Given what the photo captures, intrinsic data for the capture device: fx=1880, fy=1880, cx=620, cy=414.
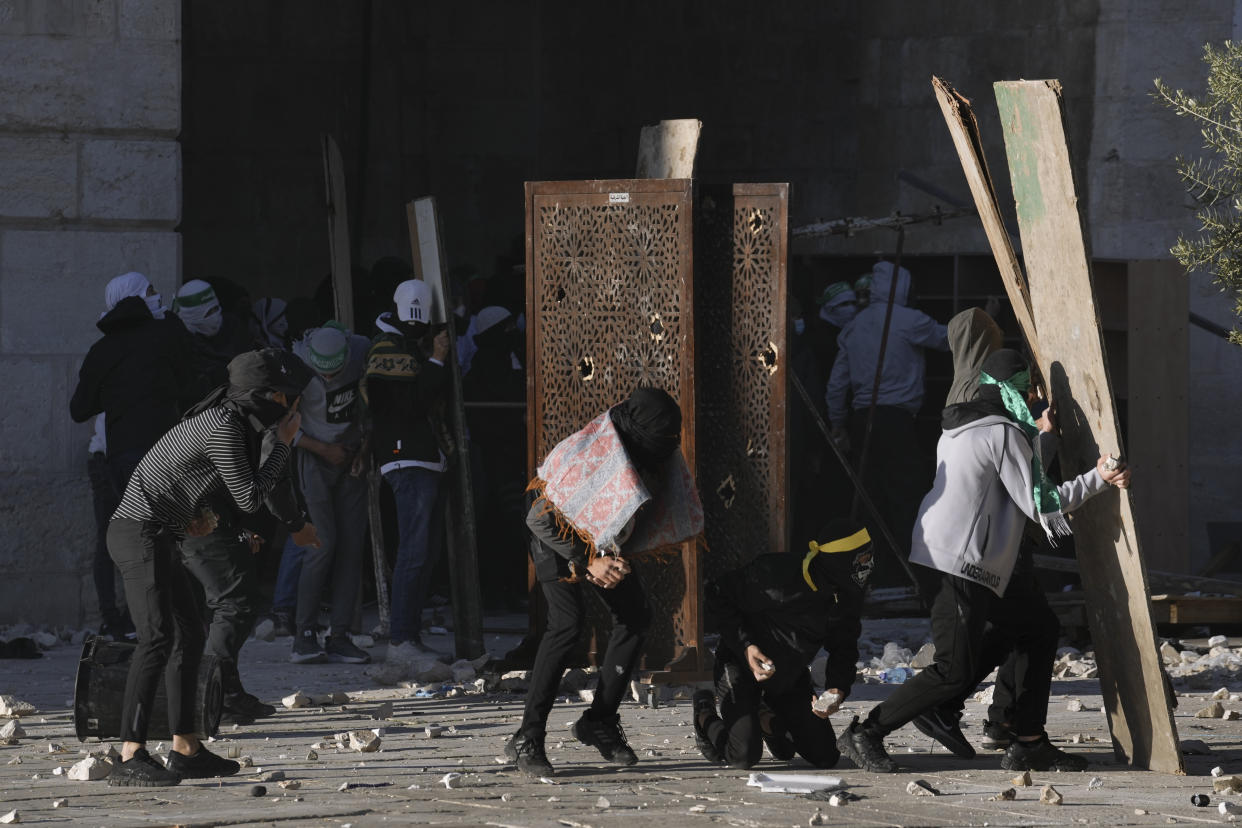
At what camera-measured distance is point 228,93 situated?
587 inches

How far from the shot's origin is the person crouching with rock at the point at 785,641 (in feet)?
20.1

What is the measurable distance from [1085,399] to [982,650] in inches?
35.5

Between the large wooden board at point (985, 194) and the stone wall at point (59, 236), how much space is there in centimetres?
506

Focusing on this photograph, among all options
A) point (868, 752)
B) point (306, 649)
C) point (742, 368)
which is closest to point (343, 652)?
point (306, 649)

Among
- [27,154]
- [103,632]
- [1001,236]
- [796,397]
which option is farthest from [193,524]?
[796,397]

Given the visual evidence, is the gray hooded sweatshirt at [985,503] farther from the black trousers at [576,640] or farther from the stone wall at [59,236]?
the stone wall at [59,236]

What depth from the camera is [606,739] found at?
623 centimetres

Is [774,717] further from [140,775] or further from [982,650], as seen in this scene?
[140,775]

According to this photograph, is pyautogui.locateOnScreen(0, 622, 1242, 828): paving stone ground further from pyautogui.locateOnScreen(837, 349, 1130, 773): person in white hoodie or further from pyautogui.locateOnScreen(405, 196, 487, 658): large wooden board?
pyautogui.locateOnScreen(405, 196, 487, 658): large wooden board

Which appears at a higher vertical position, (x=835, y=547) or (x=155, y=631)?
(x=835, y=547)

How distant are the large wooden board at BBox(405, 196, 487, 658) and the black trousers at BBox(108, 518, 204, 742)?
285cm

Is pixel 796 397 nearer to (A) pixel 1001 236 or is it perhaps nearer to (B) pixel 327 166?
(B) pixel 327 166

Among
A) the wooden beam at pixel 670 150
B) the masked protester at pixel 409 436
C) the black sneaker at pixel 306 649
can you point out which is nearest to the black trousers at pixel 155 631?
the masked protester at pixel 409 436

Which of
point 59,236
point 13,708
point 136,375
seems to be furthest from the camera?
point 59,236
